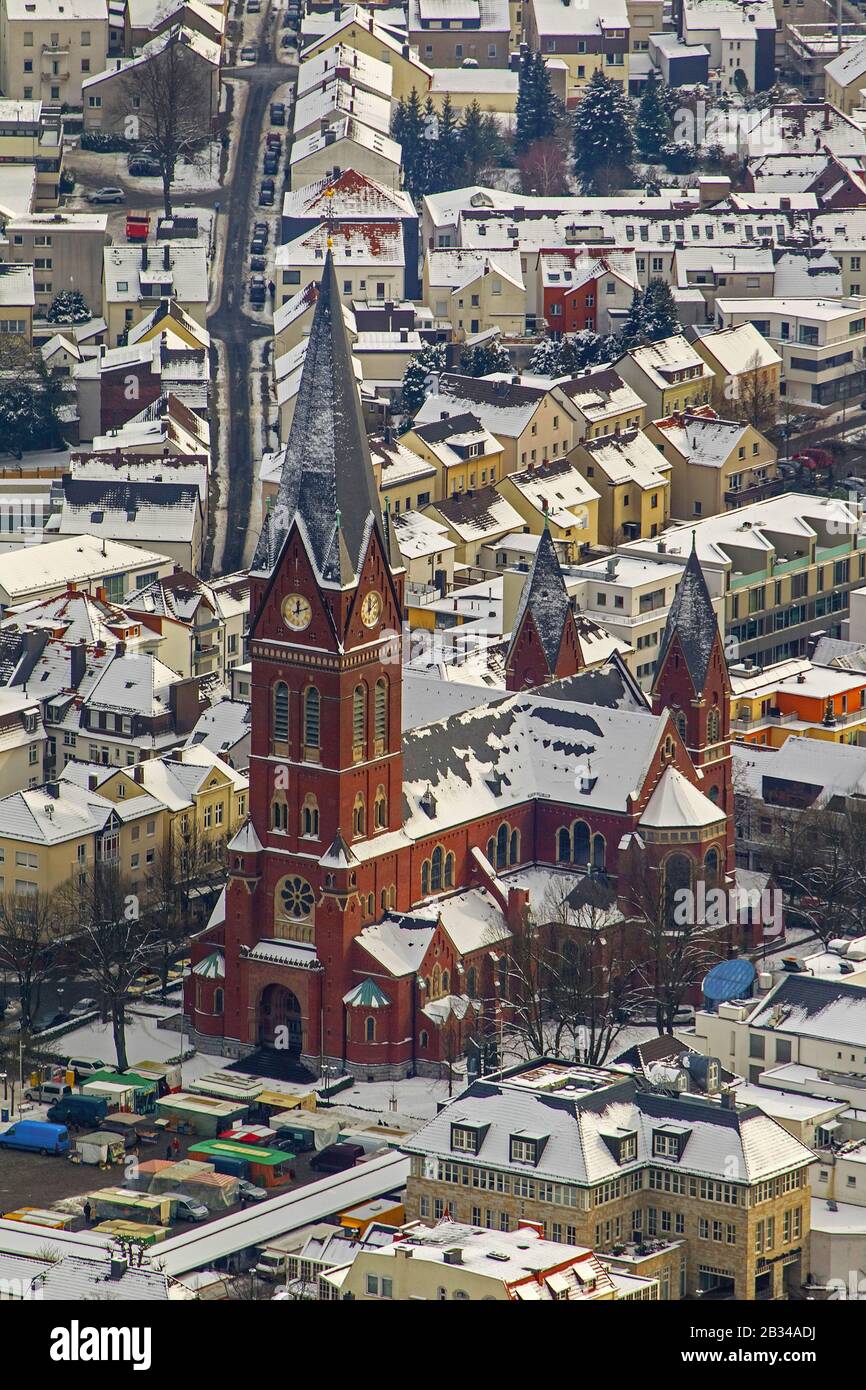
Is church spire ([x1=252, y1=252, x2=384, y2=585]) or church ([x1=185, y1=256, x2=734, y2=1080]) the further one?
church ([x1=185, y1=256, x2=734, y2=1080])

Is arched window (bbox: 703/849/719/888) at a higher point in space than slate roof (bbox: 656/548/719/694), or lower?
lower

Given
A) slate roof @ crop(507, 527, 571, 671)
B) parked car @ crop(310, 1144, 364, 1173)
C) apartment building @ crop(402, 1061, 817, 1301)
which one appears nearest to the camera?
apartment building @ crop(402, 1061, 817, 1301)

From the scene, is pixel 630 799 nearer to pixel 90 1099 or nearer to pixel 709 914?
pixel 709 914

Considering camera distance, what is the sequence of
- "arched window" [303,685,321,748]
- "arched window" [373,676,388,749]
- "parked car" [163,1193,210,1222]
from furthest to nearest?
"arched window" [373,676,388,749] < "arched window" [303,685,321,748] < "parked car" [163,1193,210,1222]

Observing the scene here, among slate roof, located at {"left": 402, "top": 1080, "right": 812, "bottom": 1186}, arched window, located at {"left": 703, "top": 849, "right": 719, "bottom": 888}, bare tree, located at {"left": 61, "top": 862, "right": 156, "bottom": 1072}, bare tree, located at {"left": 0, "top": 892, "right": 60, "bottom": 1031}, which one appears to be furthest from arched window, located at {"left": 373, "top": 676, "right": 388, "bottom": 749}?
slate roof, located at {"left": 402, "top": 1080, "right": 812, "bottom": 1186}

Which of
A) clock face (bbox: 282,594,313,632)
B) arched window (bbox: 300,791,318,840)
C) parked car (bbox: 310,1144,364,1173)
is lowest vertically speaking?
parked car (bbox: 310,1144,364,1173)

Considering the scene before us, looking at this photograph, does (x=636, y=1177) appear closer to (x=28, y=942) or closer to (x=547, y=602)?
(x=28, y=942)

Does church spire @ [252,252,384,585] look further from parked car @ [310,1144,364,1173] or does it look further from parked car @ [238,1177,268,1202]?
parked car @ [238,1177,268,1202]
